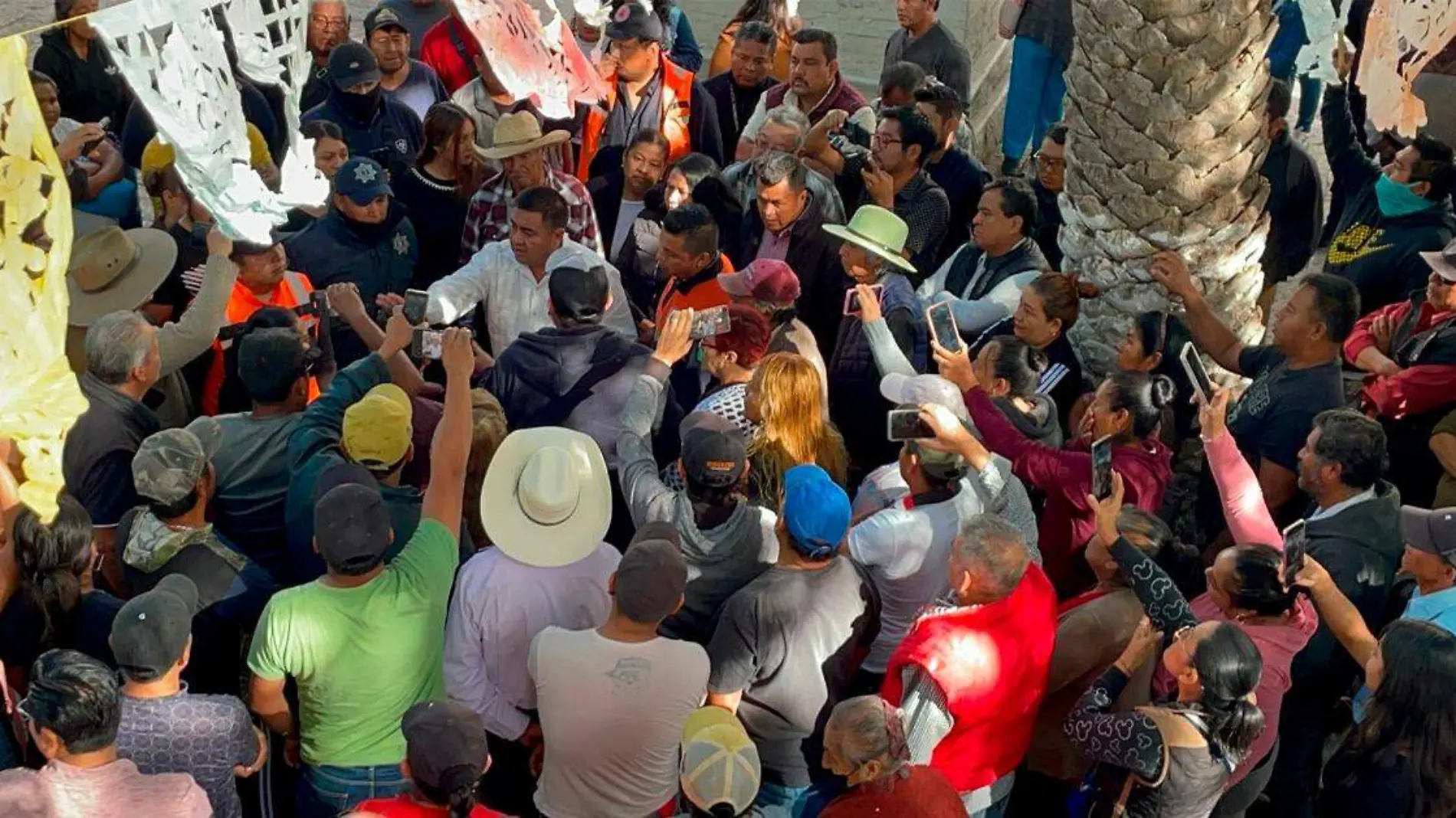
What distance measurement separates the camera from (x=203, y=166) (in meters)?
5.11

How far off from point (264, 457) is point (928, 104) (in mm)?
3822

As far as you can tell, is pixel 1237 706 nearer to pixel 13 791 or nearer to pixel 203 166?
pixel 13 791

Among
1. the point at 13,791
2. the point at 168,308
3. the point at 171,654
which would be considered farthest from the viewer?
the point at 168,308

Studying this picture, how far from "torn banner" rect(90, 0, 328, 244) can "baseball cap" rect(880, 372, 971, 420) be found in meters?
2.22

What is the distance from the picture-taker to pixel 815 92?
781 centimetres

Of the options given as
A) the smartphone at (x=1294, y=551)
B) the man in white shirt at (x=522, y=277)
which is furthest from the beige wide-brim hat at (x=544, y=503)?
the smartphone at (x=1294, y=551)

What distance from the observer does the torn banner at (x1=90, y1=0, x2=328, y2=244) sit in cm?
483

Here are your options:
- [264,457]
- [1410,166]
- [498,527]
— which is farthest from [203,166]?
[1410,166]

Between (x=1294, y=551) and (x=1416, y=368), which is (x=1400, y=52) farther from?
(x=1294, y=551)

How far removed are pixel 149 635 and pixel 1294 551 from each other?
2.81 meters

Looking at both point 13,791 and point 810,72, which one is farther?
point 810,72

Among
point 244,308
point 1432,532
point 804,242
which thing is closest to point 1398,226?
point 804,242

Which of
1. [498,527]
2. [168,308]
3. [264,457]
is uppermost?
[498,527]

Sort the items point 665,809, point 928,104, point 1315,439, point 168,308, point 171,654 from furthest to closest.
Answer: point 928,104
point 168,308
point 1315,439
point 665,809
point 171,654
